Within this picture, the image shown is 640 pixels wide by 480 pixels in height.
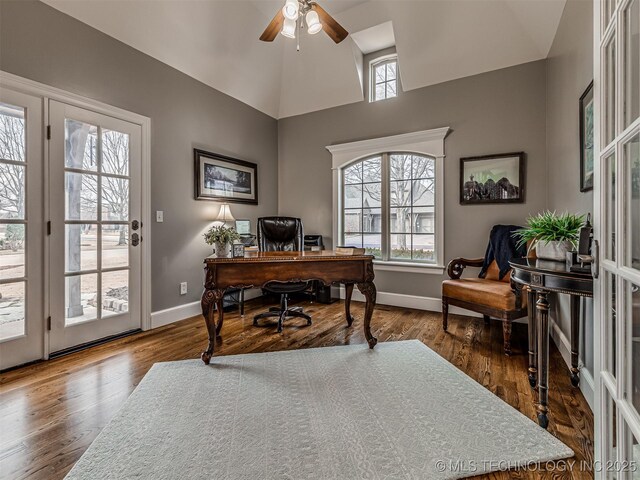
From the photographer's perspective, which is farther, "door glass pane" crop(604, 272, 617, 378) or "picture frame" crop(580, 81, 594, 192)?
"picture frame" crop(580, 81, 594, 192)

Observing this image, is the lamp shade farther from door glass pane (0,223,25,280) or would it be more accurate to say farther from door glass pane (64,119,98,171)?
door glass pane (0,223,25,280)

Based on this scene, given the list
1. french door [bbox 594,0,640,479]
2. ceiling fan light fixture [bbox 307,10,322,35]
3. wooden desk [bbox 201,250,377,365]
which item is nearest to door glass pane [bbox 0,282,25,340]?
wooden desk [bbox 201,250,377,365]

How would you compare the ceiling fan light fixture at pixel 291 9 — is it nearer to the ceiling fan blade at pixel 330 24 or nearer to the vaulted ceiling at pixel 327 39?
the ceiling fan blade at pixel 330 24

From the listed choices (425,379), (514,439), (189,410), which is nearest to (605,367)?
(514,439)

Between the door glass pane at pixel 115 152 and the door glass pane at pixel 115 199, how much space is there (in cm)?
9

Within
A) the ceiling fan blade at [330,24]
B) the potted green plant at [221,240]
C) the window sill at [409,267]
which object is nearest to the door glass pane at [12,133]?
the potted green plant at [221,240]

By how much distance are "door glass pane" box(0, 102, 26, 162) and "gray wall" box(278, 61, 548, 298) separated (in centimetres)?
310

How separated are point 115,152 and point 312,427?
2.89 metres

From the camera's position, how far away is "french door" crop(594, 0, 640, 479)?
82 cm

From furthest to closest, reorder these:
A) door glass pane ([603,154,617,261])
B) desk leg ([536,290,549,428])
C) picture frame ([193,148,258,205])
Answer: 1. picture frame ([193,148,258,205])
2. desk leg ([536,290,549,428])
3. door glass pane ([603,154,617,261])

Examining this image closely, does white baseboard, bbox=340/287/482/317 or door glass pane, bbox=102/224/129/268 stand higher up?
door glass pane, bbox=102/224/129/268

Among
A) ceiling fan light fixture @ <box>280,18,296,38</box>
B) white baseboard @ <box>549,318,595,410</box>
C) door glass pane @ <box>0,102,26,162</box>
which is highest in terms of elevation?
ceiling fan light fixture @ <box>280,18,296,38</box>

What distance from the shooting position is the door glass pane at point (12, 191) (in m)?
2.20

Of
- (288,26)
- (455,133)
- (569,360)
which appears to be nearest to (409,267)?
(455,133)
